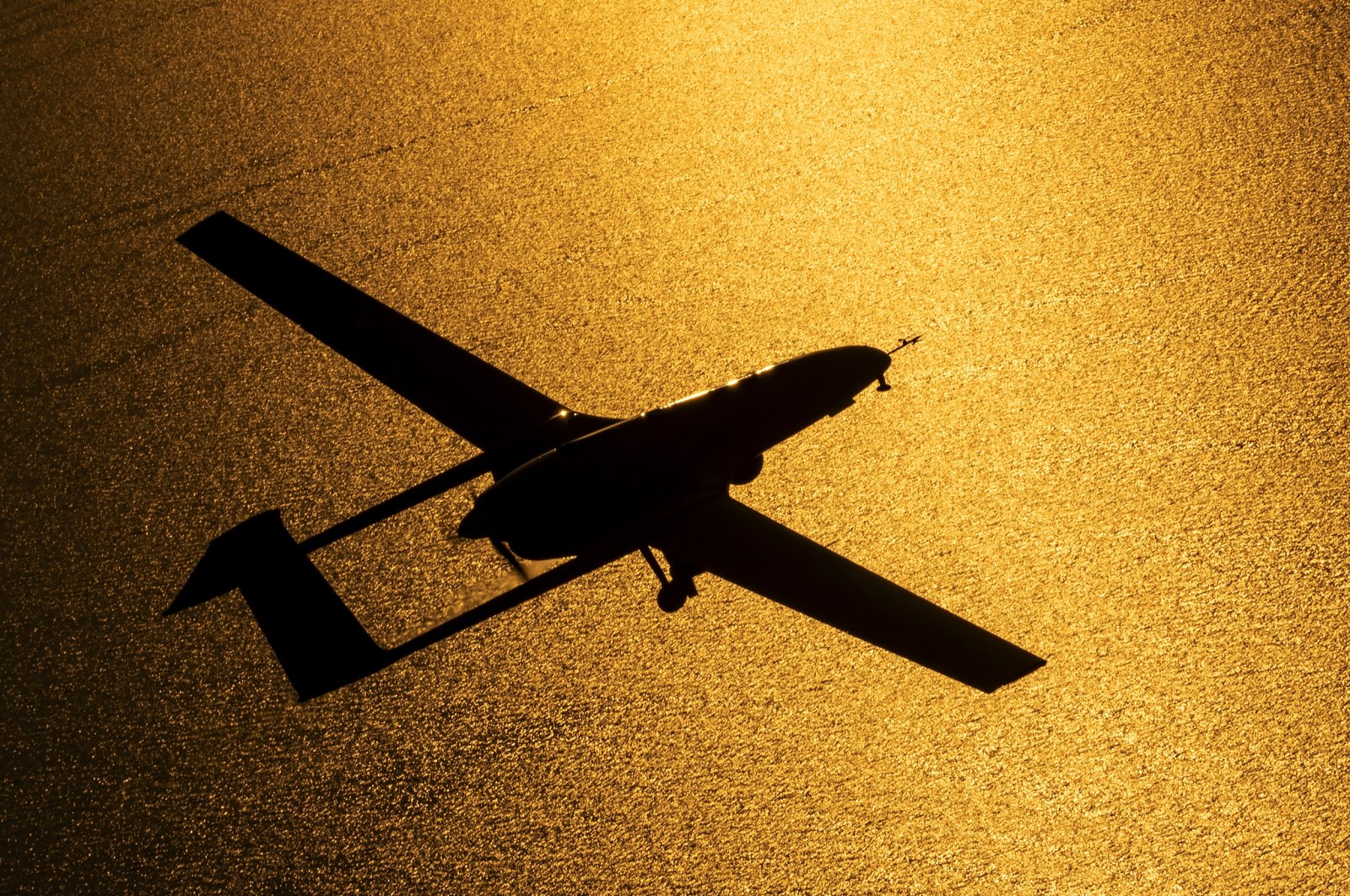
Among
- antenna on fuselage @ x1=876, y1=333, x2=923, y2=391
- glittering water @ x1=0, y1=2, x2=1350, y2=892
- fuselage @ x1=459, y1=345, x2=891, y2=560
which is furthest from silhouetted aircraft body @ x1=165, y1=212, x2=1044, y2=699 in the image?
glittering water @ x1=0, y1=2, x2=1350, y2=892

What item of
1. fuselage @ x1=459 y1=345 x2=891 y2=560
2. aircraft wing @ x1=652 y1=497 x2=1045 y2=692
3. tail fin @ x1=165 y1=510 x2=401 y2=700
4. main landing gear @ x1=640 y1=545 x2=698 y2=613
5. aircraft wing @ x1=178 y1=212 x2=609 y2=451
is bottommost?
tail fin @ x1=165 y1=510 x2=401 y2=700

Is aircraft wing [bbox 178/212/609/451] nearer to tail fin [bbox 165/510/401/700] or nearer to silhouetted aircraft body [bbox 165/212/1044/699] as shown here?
silhouetted aircraft body [bbox 165/212/1044/699]

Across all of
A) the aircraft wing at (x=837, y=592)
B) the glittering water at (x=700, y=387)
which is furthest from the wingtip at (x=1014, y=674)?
the glittering water at (x=700, y=387)

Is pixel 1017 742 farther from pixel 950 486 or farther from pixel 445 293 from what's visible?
pixel 445 293

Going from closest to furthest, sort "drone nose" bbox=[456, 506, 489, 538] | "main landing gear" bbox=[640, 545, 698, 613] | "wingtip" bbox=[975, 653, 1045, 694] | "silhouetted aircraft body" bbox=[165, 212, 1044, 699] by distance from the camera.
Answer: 1. "silhouetted aircraft body" bbox=[165, 212, 1044, 699]
2. "drone nose" bbox=[456, 506, 489, 538]
3. "wingtip" bbox=[975, 653, 1045, 694]
4. "main landing gear" bbox=[640, 545, 698, 613]

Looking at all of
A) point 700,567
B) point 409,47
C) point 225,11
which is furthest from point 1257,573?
point 225,11

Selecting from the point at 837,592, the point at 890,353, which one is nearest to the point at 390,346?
the point at 837,592
